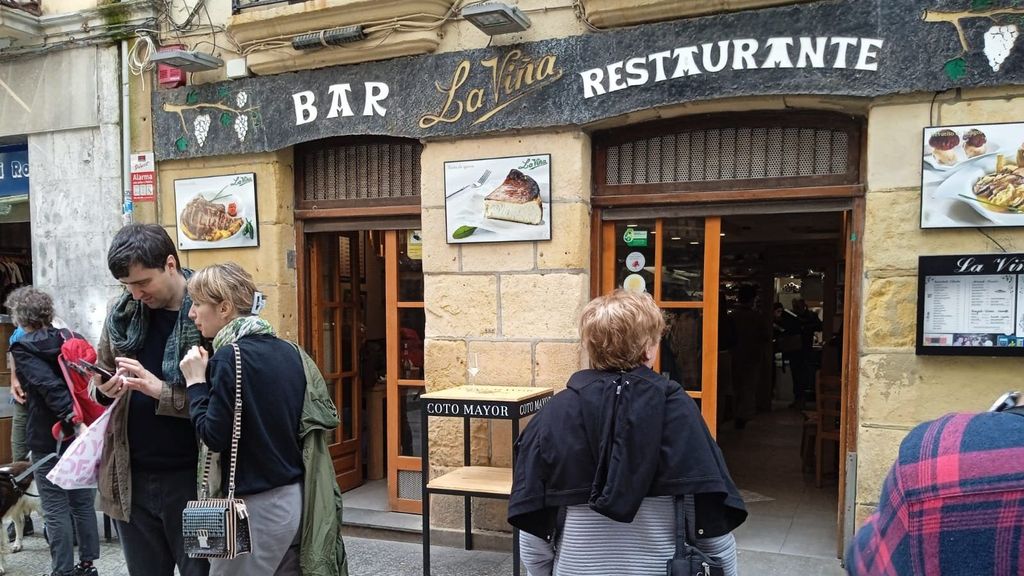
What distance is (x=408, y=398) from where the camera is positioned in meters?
5.50

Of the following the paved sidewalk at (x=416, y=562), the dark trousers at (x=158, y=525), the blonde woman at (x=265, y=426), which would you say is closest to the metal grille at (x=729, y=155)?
the paved sidewalk at (x=416, y=562)

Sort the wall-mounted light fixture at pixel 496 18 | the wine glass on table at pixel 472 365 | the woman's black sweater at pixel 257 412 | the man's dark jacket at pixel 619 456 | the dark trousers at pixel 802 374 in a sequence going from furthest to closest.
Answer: the dark trousers at pixel 802 374 → the wine glass on table at pixel 472 365 → the wall-mounted light fixture at pixel 496 18 → the woman's black sweater at pixel 257 412 → the man's dark jacket at pixel 619 456

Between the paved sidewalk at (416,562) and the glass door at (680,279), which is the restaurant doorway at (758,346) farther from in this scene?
the paved sidewalk at (416,562)

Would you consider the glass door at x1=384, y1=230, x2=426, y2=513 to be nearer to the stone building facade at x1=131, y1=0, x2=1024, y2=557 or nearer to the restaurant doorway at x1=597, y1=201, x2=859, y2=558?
the stone building facade at x1=131, y1=0, x2=1024, y2=557

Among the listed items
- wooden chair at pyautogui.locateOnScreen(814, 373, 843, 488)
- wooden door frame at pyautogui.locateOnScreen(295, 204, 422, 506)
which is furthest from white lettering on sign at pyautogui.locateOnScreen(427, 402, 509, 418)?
wooden chair at pyautogui.locateOnScreen(814, 373, 843, 488)

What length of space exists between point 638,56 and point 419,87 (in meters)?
1.47

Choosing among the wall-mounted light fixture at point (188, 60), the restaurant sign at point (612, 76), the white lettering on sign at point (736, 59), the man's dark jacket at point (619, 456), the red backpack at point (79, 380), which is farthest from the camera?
the wall-mounted light fixture at point (188, 60)

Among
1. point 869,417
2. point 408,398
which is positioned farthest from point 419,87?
point 869,417

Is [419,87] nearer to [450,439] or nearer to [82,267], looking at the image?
[450,439]

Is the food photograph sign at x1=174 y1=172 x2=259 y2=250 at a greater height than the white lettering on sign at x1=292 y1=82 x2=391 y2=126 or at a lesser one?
lesser

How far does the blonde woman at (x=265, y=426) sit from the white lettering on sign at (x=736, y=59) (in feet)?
8.74

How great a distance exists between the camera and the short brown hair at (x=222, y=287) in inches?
96.6

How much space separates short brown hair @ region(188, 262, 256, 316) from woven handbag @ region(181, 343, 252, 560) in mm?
187

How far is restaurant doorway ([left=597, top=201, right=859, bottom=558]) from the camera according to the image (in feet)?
15.0
